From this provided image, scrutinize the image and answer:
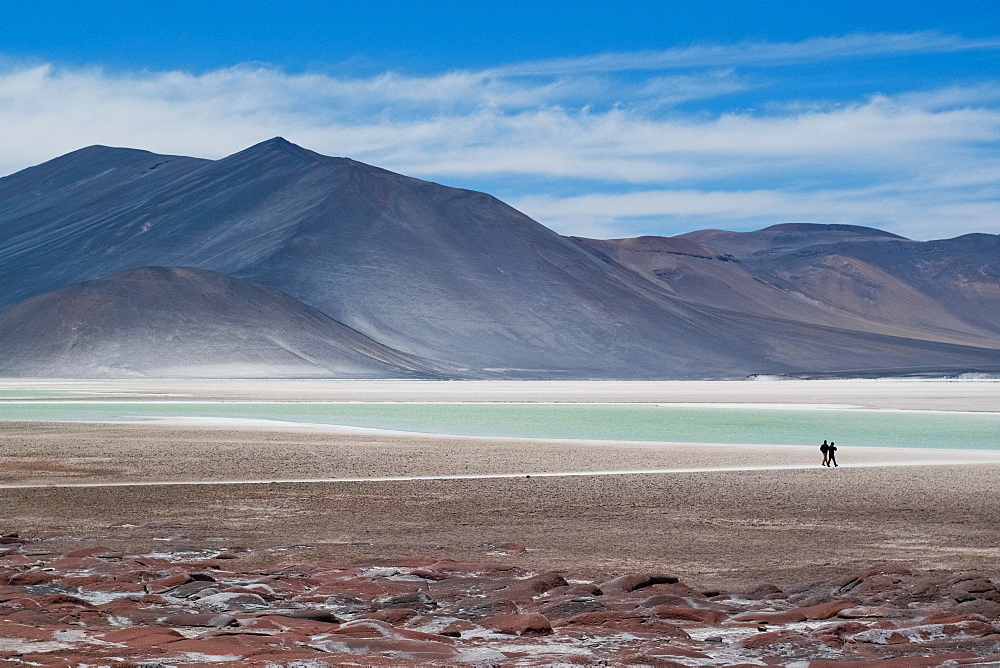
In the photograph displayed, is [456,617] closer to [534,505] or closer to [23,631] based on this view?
A: [23,631]

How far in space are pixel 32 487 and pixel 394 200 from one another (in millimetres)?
165227

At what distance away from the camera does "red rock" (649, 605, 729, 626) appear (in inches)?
370

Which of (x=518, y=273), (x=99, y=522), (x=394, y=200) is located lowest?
(x=99, y=522)

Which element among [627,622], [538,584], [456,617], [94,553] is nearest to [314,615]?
[456,617]

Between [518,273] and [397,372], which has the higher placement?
[518,273]

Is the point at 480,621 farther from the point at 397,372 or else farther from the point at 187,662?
the point at 397,372

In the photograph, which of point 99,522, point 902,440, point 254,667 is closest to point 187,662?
point 254,667

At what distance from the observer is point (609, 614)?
30.8ft

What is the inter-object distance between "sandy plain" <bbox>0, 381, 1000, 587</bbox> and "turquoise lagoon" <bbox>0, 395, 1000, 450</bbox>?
525 cm

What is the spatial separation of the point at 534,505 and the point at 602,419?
24322 mm

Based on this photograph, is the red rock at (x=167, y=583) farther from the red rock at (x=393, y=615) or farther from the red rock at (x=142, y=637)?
the red rock at (x=393, y=615)

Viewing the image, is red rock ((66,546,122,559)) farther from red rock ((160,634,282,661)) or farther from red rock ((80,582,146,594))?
red rock ((160,634,282,661))

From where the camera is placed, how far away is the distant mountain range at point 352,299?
12188cm

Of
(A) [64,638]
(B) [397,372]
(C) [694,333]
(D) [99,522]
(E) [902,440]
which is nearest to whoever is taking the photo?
(A) [64,638]
